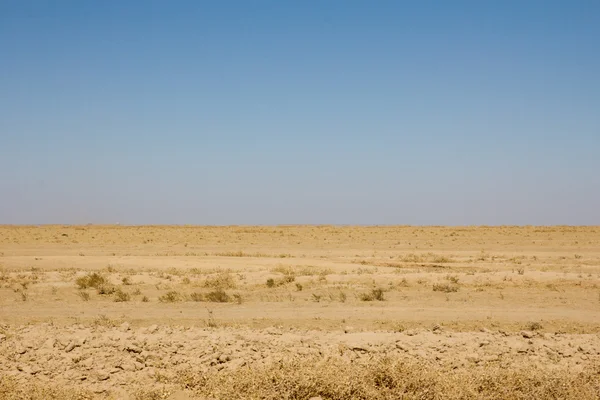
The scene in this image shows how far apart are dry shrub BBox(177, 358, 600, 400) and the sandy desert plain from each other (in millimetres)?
26

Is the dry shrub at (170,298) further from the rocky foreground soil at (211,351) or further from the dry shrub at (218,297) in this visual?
the rocky foreground soil at (211,351)

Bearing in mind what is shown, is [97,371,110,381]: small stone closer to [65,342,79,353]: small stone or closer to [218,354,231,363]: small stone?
[65,342,79,353]: small stone

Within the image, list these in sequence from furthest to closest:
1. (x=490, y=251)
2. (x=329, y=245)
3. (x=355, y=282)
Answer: (x=329, y=245), (x=490, y=251), (x=355, y=282)

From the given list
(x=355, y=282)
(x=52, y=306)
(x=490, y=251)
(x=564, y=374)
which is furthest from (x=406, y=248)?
(x=564, y=374)

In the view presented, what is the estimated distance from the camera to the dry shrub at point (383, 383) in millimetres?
9359

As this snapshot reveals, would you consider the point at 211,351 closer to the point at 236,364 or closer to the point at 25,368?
the point at 236,364

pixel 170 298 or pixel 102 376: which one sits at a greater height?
pixel 170 298

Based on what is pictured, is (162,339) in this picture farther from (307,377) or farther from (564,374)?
(564,374)

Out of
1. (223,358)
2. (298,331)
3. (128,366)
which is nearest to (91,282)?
(298,331)

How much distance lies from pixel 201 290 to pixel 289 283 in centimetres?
373

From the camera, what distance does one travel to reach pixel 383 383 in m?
9.55

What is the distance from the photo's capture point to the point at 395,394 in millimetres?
9352

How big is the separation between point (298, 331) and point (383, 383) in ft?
13.1

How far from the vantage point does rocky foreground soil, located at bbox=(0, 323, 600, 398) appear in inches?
416
